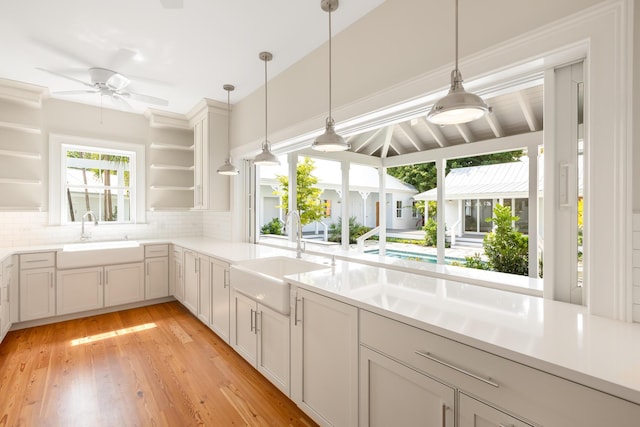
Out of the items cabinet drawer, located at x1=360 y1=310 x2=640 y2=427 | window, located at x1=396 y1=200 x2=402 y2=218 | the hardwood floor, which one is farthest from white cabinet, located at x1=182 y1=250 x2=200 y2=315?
window, located at x1=396 y1=200 x2=402 y2=218

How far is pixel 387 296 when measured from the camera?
1.58 meters

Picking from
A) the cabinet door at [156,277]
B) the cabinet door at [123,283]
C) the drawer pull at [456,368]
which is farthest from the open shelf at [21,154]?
the drawer pull at [456,368]

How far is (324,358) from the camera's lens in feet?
5.69

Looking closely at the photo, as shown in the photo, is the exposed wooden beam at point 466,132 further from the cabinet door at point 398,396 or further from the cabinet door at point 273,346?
the cabinet door at point 398,396

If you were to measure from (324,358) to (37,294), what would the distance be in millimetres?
3606

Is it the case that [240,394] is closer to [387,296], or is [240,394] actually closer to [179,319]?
[387,296]

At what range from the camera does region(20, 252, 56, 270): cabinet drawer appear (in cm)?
331

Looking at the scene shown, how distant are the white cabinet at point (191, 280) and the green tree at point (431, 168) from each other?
442 centimetres

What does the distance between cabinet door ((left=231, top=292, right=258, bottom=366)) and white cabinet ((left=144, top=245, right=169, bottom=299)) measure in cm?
203

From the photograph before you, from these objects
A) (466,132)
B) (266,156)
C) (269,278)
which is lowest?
(269,278)

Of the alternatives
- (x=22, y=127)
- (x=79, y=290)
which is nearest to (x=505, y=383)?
(x=79, y=290)

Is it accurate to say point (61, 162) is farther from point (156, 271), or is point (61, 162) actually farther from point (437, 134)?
point (437, 134)

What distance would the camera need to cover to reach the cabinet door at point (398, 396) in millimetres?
1184

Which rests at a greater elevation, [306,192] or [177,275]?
[306,192]
